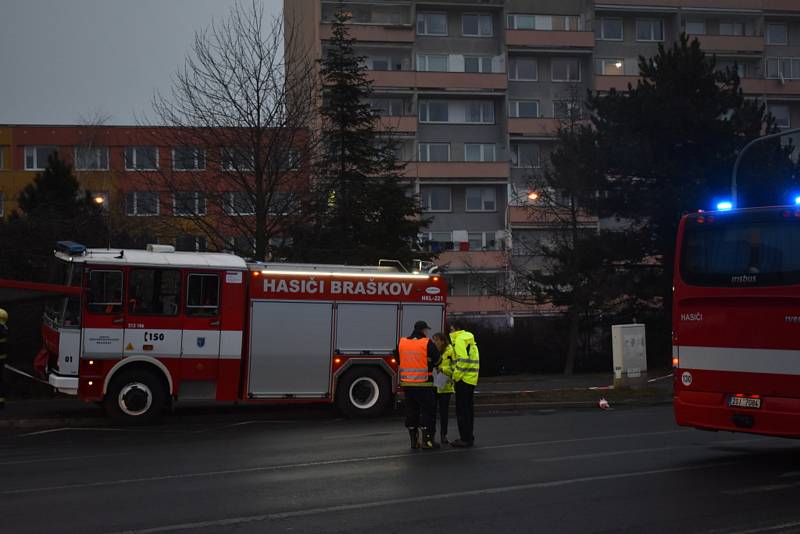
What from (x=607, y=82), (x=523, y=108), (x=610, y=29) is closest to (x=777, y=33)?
(x=610, y=29)

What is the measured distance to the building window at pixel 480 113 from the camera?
55406 mm

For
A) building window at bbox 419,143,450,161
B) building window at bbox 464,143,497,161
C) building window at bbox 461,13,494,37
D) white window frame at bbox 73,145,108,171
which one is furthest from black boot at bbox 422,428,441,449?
building window at bbox 461,13,494,37

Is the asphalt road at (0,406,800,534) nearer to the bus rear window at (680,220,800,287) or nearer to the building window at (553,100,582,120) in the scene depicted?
the bus rear window at (680,220,800,287)

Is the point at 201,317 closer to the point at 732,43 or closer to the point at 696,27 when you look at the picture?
the point at 732,43

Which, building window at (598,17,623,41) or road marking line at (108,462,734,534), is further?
building window at (598,17,623,41)

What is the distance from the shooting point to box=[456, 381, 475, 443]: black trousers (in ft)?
43.1

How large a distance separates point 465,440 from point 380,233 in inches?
724

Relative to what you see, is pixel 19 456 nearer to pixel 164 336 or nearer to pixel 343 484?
pixel 164 336

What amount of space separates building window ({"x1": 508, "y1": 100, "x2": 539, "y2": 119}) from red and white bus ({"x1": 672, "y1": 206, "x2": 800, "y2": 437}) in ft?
148

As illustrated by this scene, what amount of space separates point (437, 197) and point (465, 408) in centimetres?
4197

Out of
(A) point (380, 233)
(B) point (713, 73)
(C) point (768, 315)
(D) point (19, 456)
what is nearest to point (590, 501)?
(C) point (768, 315)

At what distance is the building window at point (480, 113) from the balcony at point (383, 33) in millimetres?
5436

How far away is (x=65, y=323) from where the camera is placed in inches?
635

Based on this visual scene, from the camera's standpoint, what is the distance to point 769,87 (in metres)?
58.2
